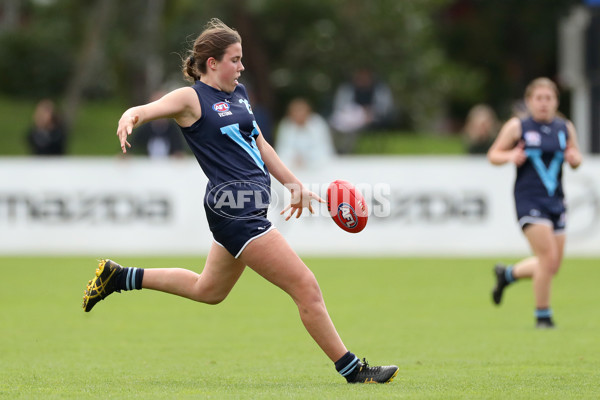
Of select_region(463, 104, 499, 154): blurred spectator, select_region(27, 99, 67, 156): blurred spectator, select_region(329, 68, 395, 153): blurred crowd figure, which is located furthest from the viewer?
select_region(329, 68, 395, 153): blurred crowd figure

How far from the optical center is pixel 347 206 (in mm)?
6438

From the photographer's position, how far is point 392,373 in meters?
6.32

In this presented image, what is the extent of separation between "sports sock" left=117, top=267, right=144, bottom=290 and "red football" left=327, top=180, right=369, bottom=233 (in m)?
1.32

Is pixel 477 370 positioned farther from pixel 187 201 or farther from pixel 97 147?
pixel 97 147

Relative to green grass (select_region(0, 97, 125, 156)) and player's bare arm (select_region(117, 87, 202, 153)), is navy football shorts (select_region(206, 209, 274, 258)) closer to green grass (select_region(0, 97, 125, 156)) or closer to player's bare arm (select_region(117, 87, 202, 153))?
player's bare arm (select_region(117, 87, 202, 153))

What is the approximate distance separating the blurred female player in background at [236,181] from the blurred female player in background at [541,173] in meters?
3.33

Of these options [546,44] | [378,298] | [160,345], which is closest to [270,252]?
[160,345]

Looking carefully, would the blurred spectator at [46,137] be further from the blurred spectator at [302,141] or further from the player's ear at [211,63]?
the player's ear at [211,63]

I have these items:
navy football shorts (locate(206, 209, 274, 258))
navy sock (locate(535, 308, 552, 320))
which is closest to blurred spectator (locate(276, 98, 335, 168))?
navy sock (locate(535, 308, 552, 320))

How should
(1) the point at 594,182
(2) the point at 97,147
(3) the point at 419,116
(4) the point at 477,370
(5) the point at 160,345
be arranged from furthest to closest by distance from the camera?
(3) the point at 419,116, (2) the point at 97,147, (1) the point at 594,182, (5) the point at 160,345, (4) the point at 477,370

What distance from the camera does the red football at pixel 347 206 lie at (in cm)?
642

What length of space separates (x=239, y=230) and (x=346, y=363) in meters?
1.00

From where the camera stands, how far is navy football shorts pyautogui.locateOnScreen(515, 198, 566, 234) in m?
9.22

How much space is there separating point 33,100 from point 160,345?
2581cm
